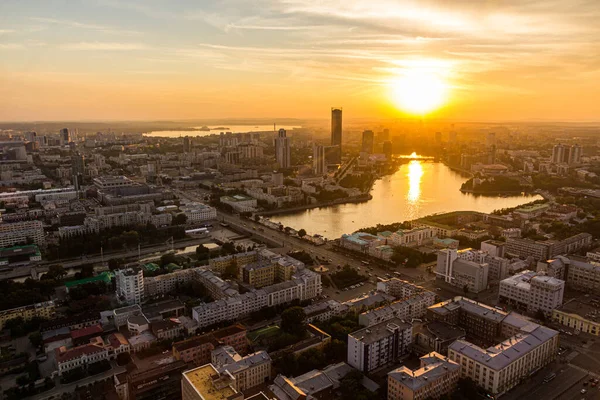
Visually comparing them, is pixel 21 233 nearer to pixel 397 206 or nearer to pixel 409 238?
pixel 409 238

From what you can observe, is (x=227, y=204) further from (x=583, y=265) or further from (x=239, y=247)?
(x=583, y=265)

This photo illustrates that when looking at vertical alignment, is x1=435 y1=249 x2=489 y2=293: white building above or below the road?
above

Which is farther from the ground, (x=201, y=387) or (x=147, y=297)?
(x=201, y=387)

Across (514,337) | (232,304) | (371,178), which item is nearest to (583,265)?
(514,337)

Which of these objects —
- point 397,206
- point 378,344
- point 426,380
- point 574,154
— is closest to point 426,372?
point 426,380

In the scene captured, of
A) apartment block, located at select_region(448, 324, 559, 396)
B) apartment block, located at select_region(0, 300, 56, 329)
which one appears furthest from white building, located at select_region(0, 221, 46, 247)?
apartment block, located at select_region(448, 324, 559, 396)

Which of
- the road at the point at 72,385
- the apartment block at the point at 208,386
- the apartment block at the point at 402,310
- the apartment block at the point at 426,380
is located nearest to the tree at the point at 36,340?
the road at the point at 72,385

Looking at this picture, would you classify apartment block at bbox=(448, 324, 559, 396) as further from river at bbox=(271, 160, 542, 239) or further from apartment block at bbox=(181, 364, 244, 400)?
river at bbox=(271, 160, 542, 239)
